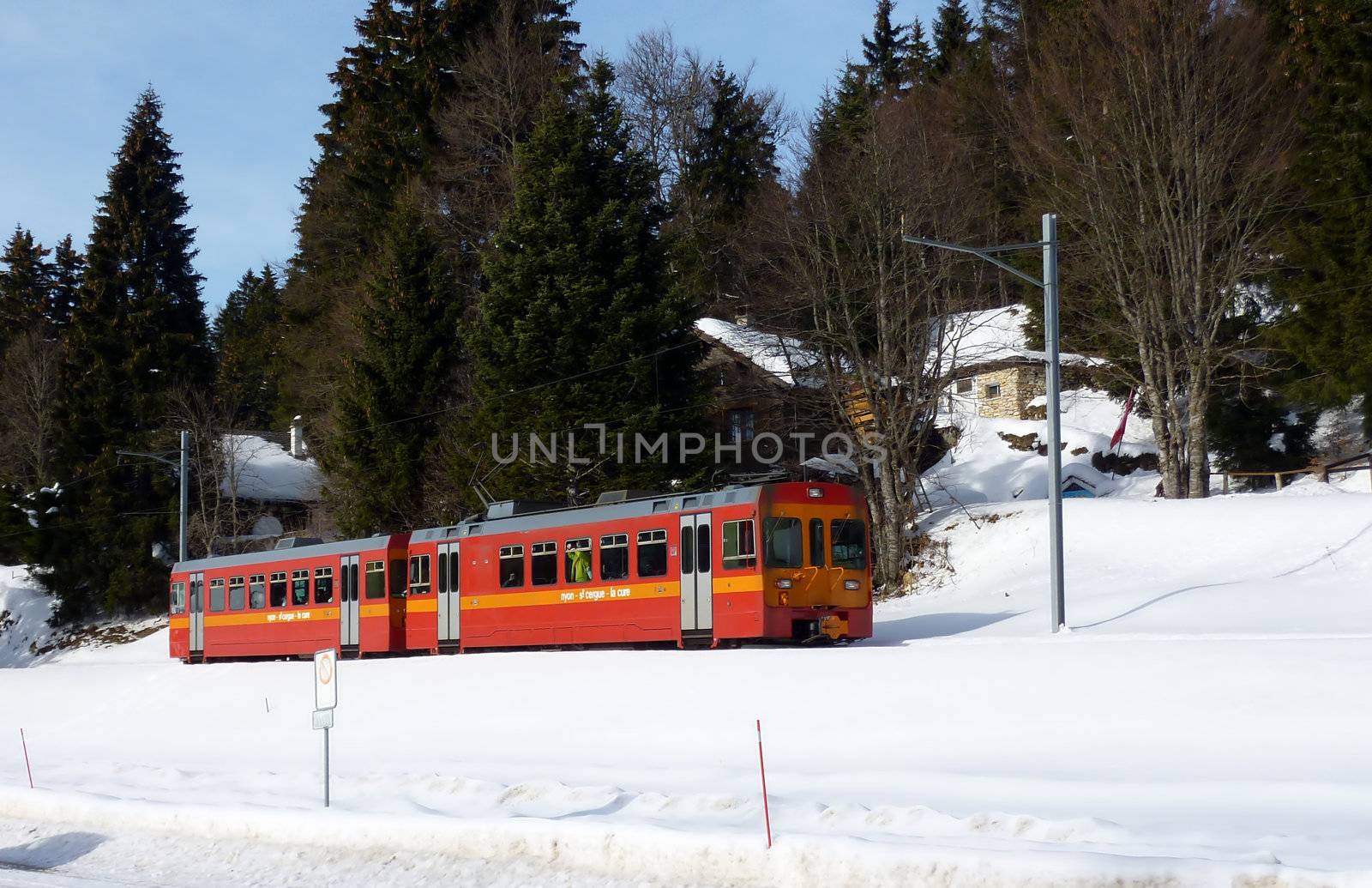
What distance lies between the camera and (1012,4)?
76438 millimetres

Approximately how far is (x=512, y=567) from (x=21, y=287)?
209ft

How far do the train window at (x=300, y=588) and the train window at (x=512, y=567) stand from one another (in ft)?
26.3

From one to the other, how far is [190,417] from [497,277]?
23419mm

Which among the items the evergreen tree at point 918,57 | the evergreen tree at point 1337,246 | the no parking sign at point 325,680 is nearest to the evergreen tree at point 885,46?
the evergreen tree at point 918,57

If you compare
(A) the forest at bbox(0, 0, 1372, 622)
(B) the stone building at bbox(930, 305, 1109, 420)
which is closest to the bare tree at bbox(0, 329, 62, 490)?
(A) the forest at bbox(0, 0, 1372, 622)

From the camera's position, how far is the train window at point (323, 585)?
3081 centimetres

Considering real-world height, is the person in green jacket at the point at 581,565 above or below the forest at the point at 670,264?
below

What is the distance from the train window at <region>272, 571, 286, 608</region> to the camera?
32406 mm

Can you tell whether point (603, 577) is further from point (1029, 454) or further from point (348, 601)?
point (1029, 454)

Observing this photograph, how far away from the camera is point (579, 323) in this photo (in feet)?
122

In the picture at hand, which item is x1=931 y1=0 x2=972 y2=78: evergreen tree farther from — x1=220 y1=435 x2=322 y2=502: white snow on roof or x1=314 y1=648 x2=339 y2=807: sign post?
x1=314 y1=648 x2=339 y2=807: sign post

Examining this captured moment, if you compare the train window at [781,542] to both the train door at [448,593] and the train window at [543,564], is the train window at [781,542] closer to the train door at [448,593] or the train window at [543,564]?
the train window at [543,564]

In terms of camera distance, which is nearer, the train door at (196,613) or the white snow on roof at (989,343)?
the train door at (196,613)

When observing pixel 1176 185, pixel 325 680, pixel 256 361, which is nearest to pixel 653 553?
pixel 325 680
